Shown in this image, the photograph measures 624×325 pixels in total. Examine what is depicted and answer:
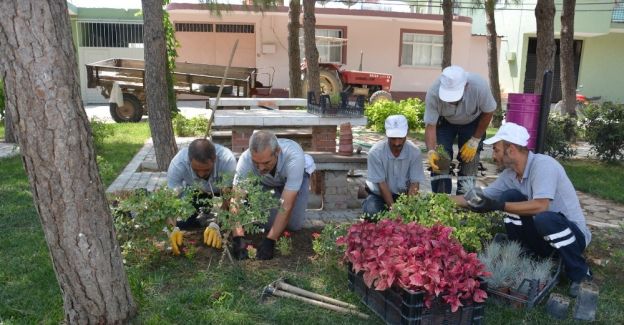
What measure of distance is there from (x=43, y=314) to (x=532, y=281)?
275cm

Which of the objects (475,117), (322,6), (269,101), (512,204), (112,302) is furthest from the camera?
(322,6)

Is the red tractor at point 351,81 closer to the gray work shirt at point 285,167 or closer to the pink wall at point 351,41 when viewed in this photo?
the pink wall at point 351,41

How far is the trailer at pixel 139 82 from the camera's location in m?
12.0

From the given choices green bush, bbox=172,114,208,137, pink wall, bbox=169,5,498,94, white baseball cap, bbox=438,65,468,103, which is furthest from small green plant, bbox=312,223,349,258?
pink wall, bbox=169,5,498,94

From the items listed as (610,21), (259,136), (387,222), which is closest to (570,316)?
(387,222)

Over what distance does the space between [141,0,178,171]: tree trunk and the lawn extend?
91.9 inches

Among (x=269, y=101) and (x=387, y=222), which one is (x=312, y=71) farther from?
(x=387, y=222)

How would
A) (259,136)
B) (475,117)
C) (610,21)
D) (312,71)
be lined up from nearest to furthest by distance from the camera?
(259,136)
(475,117)
(312,71)
(610,21)

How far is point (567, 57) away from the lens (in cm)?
1053

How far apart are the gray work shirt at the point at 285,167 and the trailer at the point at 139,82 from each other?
25.0 ft

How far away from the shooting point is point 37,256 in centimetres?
369


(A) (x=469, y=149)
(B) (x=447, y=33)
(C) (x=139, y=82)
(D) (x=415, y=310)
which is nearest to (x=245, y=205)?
(D) (x=415, y=310)

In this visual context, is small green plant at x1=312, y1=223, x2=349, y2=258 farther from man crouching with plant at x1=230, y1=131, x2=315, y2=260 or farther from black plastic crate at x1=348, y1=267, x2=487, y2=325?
black plastic crate at x1=348, y1=267, x2=487, y2=325

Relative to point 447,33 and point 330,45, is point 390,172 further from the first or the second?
point 330,45
